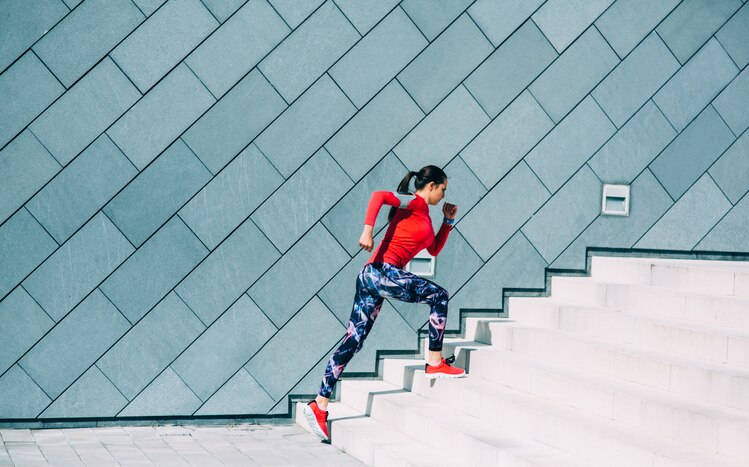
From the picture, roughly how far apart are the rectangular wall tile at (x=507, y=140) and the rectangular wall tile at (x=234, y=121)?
1.59 m

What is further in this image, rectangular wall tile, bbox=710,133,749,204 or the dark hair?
rectangular wall tile, bbox=710,133,749,204

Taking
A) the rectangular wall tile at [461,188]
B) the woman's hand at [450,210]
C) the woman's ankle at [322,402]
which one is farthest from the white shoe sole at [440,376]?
the rectangular wall tile at [461,188]

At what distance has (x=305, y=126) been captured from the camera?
7.47m

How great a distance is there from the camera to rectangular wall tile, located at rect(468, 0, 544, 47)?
7910mm

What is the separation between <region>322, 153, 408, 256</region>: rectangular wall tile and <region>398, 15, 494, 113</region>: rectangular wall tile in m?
0.56

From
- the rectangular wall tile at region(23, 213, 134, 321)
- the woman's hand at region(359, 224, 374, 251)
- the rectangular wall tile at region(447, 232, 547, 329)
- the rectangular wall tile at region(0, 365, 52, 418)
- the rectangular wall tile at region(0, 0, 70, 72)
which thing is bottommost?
the rectangular wall tile at region(447, 232, 547, 329)

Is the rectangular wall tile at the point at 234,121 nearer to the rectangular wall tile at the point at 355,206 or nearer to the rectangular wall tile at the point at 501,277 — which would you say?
the rectangular wall tile at the point at 355,206

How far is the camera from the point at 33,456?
20.0 ft

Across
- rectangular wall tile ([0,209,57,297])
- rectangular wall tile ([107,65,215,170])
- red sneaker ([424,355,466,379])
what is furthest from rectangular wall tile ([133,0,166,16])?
red sneaker ([424,355,466,379])

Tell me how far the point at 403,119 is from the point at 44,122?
261cm

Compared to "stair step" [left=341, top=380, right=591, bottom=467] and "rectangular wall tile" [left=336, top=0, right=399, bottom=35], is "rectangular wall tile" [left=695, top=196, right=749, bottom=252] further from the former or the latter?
"rectangular wall tile" [left=336, top=0, right=399, bottom=35]

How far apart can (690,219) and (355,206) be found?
2926 mm

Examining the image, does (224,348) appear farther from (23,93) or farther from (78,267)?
(23,93)

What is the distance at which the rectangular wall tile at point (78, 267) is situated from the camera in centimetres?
697
